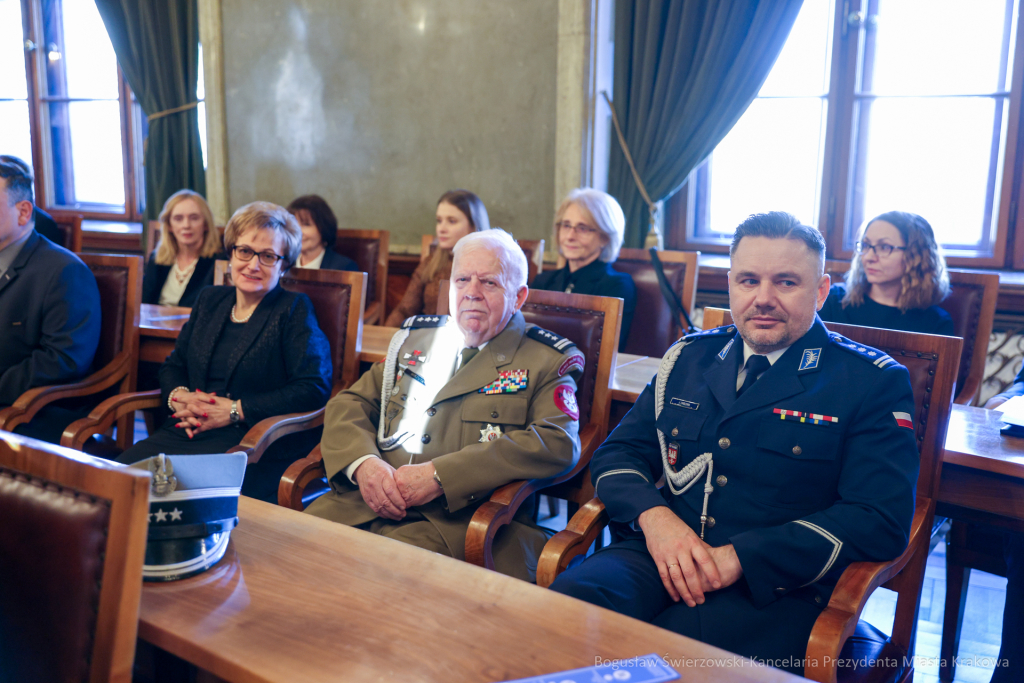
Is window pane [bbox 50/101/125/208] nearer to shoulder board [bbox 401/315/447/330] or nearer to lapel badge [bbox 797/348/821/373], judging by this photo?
shoulder board [bbox 401/315/447/330]

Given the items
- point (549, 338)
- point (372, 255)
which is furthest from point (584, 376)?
point (372, 255)

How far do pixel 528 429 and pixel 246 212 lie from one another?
1.27m

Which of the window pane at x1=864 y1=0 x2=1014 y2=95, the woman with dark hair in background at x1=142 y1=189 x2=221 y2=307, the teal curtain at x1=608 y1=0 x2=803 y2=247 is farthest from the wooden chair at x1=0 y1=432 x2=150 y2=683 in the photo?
the window pane at x1=864 y1=0 x2=1014 y2=95

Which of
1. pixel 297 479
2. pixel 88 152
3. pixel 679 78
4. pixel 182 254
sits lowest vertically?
pixel 297 479

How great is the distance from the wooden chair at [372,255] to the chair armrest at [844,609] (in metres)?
2.99

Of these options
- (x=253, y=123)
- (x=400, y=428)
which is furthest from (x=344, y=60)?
(x=400, y=428)

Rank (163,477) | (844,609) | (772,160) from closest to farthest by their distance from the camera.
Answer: (163,477), (844,609), (772,160)

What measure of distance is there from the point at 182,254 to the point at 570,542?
124 inches

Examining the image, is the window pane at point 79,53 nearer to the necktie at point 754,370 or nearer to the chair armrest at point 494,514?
the chair armrest at point 494,514

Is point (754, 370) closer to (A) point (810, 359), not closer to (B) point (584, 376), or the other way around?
(A) point (810, 359)

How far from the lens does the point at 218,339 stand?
2404mm

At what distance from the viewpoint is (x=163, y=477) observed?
3.50ft

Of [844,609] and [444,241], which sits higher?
[444,241]

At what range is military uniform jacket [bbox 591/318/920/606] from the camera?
4.51 feet
